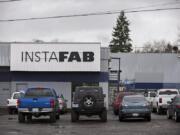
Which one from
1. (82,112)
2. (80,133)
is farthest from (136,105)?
(80,133)

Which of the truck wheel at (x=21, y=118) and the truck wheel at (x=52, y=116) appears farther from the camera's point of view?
the truck wheel at (x=21, y=118)

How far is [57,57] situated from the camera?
55.3 metres

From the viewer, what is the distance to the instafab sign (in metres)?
55.0

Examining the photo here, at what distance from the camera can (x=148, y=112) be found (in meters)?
30.8

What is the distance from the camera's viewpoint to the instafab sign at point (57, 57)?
54969mm

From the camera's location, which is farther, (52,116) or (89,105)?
(89,105)

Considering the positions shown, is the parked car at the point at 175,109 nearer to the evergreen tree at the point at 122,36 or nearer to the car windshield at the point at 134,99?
the car windshield at the point at 134,99

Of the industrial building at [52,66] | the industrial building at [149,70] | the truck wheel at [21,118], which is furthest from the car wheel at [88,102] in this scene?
the industrial building at [149,70]

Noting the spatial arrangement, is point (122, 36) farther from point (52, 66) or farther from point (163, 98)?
point (163, 98)

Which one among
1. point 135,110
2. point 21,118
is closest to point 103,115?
point 135,110

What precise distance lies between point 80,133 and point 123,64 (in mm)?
56252

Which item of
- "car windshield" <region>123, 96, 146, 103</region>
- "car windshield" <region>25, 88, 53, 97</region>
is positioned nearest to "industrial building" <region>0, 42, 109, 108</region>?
"car windshield" <region>123, 96, 146, 103</region>

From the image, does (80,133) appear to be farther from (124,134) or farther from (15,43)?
(15,43)

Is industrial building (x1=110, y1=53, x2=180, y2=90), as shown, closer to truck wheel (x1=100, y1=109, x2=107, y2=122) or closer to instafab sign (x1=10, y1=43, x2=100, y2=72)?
instafab sign (x1=10, y1=43, x2=100, y2=72)
